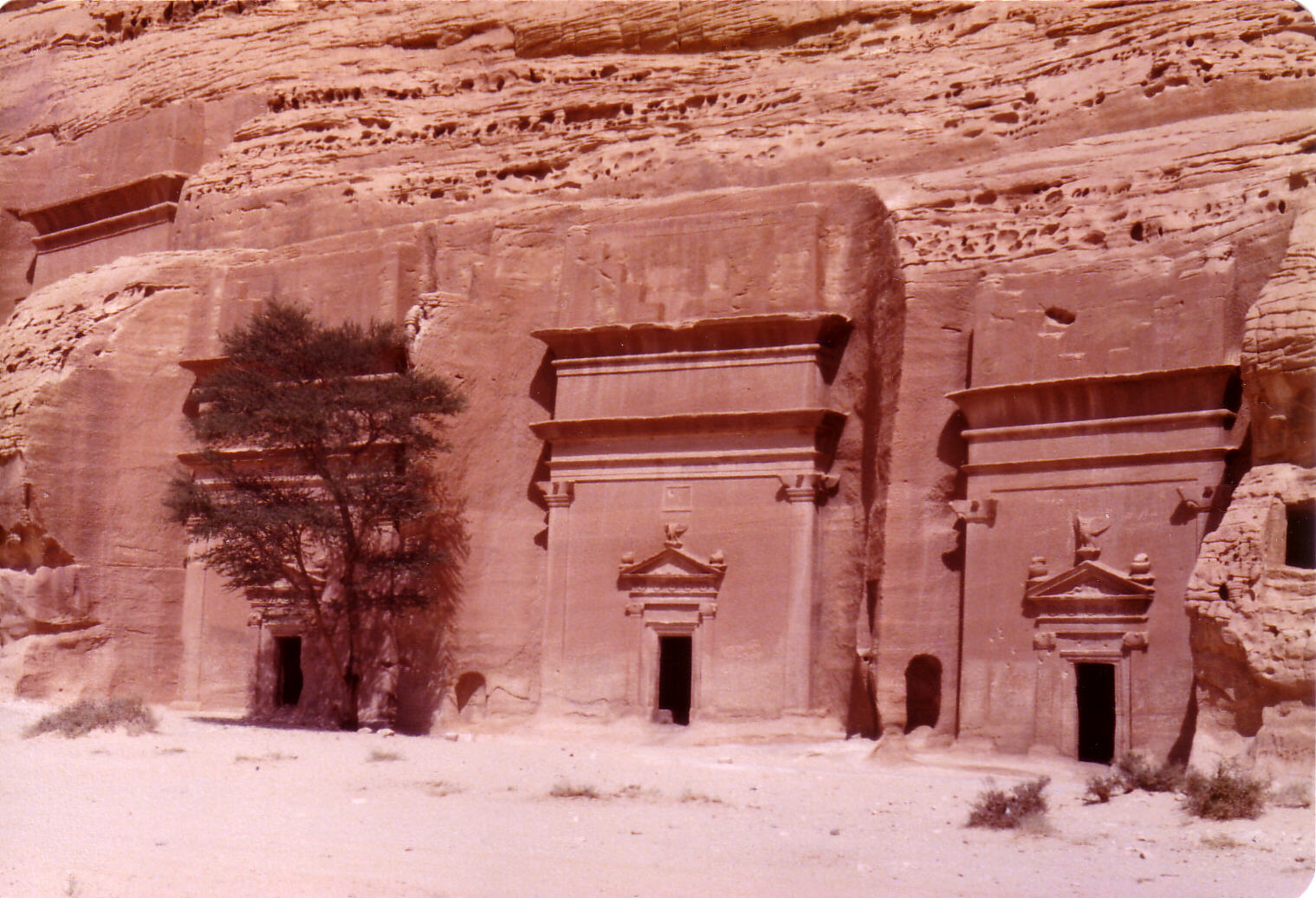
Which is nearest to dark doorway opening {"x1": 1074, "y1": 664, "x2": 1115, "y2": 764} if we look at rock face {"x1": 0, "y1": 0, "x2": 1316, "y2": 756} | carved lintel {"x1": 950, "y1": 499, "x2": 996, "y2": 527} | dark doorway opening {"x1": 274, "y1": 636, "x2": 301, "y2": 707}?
rock face {"x1": 0, "y1": 0, "x2": 1316, "y2": 756}

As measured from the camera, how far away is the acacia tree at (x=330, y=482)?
821 inches

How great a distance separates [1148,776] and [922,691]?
4.72m

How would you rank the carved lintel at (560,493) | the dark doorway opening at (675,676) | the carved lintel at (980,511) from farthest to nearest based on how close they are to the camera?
the carved lintel at (560,493), the dark doorway opening at (675,676), the carved lintel at (980,511)

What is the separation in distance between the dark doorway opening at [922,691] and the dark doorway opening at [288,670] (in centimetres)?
862

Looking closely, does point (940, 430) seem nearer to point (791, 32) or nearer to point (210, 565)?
point (791, 32)

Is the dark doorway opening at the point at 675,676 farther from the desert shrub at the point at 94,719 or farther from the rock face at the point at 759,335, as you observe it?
the desert shrub at the point at 94,719

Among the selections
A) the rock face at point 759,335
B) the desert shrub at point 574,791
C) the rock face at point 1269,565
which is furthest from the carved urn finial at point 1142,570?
the desert shrub at point 574,791

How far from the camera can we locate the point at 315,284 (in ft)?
76.8

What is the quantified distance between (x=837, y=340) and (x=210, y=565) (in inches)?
340

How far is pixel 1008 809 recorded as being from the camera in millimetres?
12812

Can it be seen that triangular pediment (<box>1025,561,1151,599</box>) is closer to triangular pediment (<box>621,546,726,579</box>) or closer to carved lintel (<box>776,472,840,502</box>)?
carved lintel (<box>776,472,840,502</box>)

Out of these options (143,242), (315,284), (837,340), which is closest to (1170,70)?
(837,340)

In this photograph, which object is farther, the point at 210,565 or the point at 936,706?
the point at 210,565

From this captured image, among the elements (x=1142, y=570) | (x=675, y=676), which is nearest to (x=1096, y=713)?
(x=1142, y=570)
